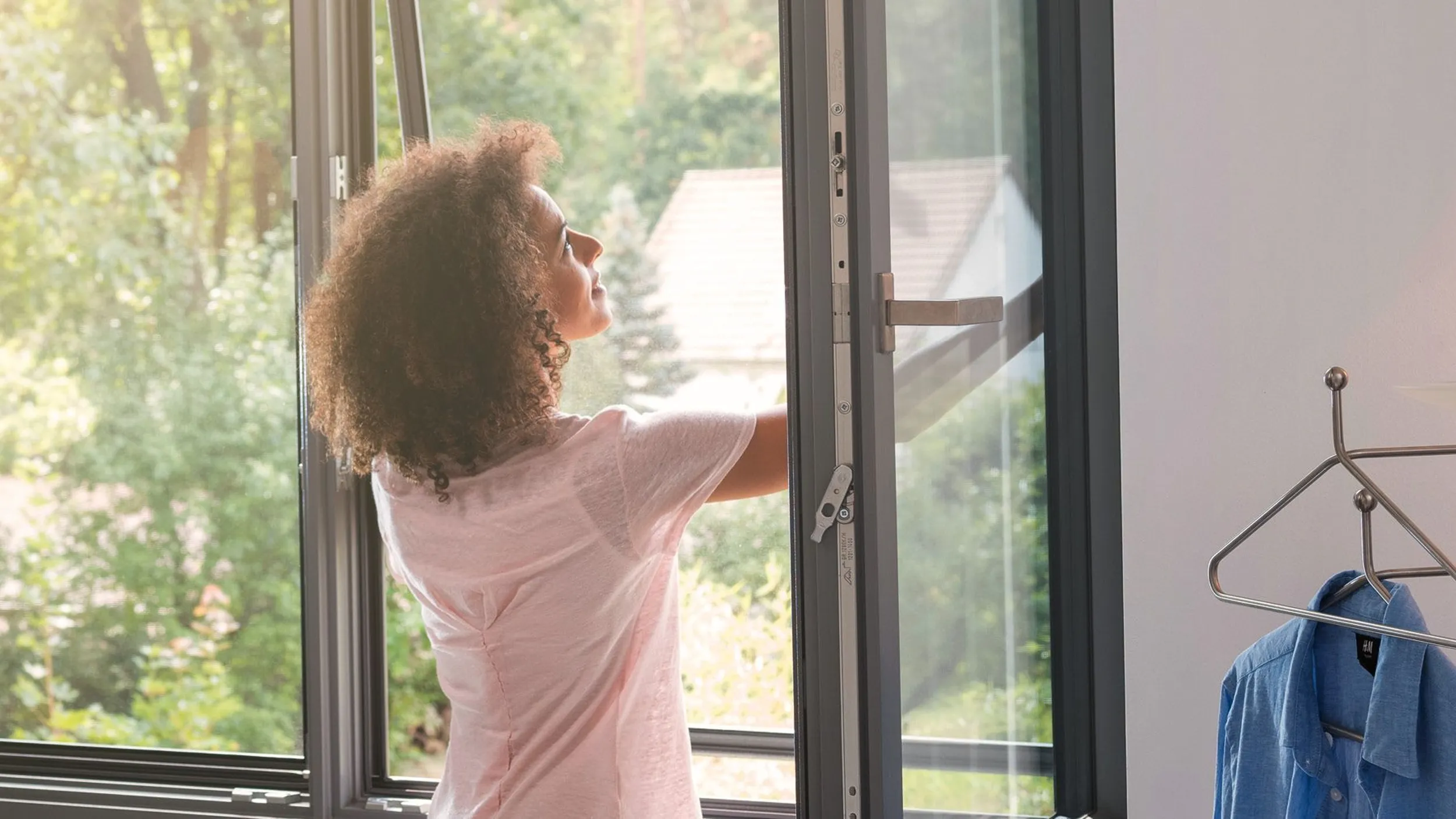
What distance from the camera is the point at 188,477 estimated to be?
2107 mm

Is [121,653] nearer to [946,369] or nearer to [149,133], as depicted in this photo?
[149,133]

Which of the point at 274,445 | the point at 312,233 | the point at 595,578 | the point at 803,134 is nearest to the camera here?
the point at 803,134

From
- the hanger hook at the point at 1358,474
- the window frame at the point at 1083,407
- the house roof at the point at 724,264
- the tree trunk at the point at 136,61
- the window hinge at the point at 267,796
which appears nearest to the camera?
the hanger hook at the point at 1358,474

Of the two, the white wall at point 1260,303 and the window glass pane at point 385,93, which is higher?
the window glass pane at point 385,93

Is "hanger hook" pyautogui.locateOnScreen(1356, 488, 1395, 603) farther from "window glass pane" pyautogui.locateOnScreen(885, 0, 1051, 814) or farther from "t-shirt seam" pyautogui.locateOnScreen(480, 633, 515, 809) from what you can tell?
"t-shirt seam" pyautogui.locateOnScreen(480, 633, 515, 809)

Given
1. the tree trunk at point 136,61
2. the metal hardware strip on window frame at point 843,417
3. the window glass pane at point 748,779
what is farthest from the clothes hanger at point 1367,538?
the tree trunk at point 136,61

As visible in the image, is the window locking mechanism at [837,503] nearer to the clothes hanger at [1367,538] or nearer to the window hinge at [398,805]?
the clothes hanger at [1367,538]

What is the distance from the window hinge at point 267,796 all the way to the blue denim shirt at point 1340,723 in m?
1.55

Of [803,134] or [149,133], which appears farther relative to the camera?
[149,133]

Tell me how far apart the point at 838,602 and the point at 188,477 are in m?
1.50

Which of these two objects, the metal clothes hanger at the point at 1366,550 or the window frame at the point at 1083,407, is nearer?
the metal clothes hanger at the point at 1366,550

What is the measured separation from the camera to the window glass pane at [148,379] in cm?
204

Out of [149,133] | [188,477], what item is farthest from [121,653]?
[149,133]

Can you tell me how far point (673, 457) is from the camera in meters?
1.18
